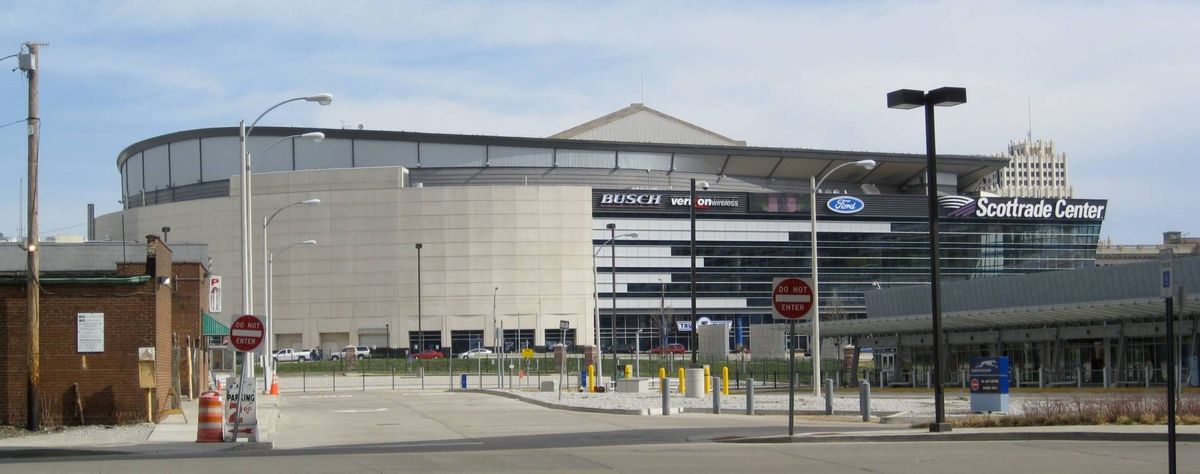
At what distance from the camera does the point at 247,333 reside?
24672mm

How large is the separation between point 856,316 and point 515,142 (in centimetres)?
3824

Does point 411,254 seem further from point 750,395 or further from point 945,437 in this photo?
point 945,437

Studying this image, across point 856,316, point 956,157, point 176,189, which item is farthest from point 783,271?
point 176,189

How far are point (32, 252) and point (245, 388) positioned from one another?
545 cm

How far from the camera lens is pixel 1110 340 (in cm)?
4872

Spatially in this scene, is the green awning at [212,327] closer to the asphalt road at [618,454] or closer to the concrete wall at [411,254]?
the asphalt road at [618,454]

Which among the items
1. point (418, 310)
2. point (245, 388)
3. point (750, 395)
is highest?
point (245, 388)

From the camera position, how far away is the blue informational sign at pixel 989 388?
30.8 meters

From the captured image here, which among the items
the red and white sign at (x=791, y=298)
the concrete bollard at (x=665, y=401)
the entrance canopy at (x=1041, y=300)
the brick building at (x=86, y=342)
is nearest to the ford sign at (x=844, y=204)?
the entrance canopy at (x=1041, y=300)

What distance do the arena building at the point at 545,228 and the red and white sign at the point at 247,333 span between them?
89.7 metres

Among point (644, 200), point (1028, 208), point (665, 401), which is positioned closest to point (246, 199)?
point (665, 401)

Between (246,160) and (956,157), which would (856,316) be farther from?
(246,160)

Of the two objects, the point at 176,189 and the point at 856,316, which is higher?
the point at 176,189

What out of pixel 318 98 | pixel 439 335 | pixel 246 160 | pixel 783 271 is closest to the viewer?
pixel 318 98
